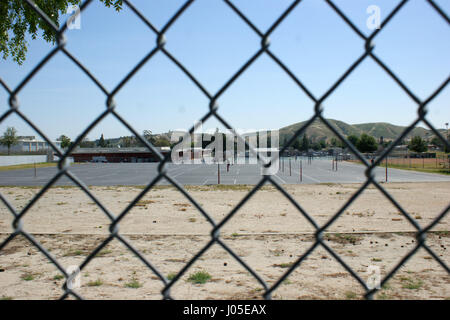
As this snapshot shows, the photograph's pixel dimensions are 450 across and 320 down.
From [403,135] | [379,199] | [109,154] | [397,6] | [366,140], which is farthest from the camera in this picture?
[109,154]

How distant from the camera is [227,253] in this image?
763 cm

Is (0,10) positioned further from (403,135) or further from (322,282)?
(322,282)

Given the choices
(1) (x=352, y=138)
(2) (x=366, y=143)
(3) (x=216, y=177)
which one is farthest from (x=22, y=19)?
(2) (x=366, y=143)

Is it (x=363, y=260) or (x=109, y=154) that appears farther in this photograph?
(x=109, y=154)

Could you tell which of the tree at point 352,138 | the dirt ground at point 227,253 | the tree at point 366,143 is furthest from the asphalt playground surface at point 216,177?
the tree at point 366,143

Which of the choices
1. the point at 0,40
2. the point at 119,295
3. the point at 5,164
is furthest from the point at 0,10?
the point at 5,164

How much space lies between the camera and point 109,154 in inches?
2803

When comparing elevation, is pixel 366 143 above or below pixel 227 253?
above

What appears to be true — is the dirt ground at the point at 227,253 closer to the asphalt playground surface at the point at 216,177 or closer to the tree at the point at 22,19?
the tree at the point at 22,19

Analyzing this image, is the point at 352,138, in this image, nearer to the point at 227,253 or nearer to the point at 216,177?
the point at 216,177

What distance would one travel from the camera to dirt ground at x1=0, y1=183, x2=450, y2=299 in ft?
18.4

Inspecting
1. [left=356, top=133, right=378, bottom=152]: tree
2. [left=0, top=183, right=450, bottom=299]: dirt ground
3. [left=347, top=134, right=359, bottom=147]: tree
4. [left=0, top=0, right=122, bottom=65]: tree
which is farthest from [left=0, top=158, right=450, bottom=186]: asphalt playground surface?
[left=356, top=133, right=378, bottom=152]: tree

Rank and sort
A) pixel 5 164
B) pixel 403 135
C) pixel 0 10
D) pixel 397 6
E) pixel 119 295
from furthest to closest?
pixel 5 164
pixel 119 295
pixel 0 10
pixel 403 135
pixel 397 6

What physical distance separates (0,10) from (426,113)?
5.11 meters
